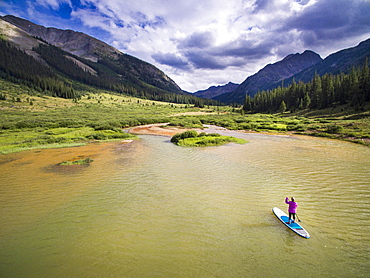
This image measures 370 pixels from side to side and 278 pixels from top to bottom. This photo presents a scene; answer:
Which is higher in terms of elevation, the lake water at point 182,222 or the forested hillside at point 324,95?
the forested hillside at point 324,95

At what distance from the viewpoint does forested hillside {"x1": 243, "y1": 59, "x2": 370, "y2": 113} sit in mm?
68812

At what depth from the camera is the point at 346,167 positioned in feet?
61.3

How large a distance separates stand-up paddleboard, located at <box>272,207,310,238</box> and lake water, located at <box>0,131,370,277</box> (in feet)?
0.77

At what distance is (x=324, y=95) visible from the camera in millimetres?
85062

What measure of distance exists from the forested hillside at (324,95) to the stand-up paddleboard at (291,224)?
77519mm

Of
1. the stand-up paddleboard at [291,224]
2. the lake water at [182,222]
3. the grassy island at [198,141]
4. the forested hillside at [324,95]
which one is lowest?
the lake water at [182,222]

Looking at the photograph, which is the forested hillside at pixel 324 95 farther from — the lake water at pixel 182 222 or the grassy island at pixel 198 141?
the lake water at pixel 182 222

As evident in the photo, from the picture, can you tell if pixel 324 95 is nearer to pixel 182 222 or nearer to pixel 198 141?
pixel 198 141

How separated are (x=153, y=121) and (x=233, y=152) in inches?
2287

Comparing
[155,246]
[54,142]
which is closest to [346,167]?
[155,246]

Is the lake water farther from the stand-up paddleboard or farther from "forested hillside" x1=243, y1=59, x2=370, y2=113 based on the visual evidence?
"forested hillside" x1=243, y1=59, x2=370, y2=113

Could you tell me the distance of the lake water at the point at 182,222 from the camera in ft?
22.3

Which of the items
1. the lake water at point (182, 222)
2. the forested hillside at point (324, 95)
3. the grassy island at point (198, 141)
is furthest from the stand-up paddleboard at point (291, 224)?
the forested hillside at point (324, 95)

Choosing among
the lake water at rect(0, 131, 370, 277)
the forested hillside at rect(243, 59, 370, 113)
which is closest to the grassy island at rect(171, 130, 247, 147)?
the lake water at rect(0, 131, 370, 277)
